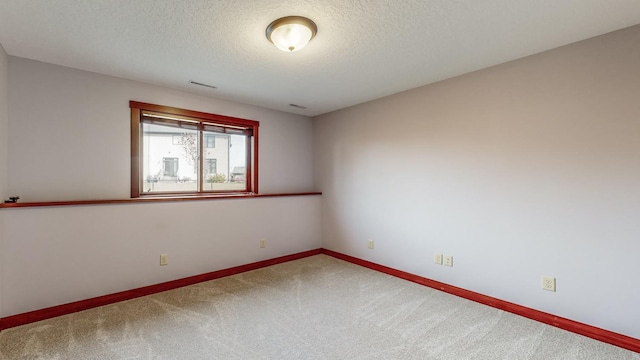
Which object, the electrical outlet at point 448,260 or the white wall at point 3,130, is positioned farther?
the electrical outlet at point 448,260

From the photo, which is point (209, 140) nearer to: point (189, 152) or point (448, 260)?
point (189, 152)

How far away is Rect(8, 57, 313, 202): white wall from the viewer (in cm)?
245

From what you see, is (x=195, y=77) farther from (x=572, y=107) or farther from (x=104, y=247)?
(x=572, y=107)

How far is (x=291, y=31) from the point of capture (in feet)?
6.35

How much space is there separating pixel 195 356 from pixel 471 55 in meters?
3.26

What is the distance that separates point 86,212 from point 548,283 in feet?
13.9

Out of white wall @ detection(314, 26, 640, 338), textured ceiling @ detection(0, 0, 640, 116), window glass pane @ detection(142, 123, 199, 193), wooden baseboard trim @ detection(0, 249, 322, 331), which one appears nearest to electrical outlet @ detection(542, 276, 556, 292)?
white wall @ detection(314, 26, 640, 338)

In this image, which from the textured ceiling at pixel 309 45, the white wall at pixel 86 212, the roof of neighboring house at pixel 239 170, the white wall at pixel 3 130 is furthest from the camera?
the roof of neighboring house at pixel 239 170

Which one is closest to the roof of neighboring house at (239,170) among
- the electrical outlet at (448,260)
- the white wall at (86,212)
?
the white wall at (86,212)

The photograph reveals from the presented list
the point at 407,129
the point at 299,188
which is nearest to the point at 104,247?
the point at 299,188

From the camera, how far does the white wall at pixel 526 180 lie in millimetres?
2059

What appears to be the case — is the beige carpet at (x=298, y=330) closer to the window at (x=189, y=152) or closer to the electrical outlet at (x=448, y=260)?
the electrical outlet at (x=448, y=260)

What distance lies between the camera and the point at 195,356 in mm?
1884

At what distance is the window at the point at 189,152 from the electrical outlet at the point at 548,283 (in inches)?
134
